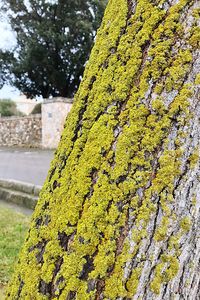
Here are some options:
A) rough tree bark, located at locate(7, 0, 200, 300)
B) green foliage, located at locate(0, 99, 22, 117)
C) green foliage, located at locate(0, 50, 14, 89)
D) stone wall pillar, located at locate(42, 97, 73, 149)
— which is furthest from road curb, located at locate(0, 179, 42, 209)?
green foliage, located at locate(0, 99, 22, 117)

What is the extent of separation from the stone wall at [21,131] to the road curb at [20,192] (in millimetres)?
13676

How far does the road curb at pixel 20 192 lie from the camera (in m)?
5.50

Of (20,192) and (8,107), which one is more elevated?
(8,107)

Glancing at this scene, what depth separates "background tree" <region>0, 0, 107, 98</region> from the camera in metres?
22.3

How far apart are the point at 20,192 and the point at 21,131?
16.1 meters

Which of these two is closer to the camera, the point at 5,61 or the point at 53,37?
the point at 53,37

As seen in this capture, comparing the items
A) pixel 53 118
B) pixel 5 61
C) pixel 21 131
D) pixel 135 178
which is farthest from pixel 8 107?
pixel 135 178

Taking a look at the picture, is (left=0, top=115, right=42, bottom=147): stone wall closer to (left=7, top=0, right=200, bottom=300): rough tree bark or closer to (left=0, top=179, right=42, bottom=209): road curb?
(left=0, top=179, right=42, bottom=209): road curb

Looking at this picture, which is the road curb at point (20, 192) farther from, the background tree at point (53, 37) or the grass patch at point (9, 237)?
the background tree at point (53, 37)

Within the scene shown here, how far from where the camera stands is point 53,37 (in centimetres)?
2192

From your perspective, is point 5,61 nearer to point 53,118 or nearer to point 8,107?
point 53,118

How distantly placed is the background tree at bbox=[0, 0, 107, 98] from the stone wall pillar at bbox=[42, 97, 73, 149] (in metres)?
5.35

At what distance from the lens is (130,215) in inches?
41.8

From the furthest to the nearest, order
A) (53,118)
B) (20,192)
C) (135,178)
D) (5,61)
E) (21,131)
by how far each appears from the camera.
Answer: (5,61) → (21,131) → (53,118) → (20,192) → (135,178)
